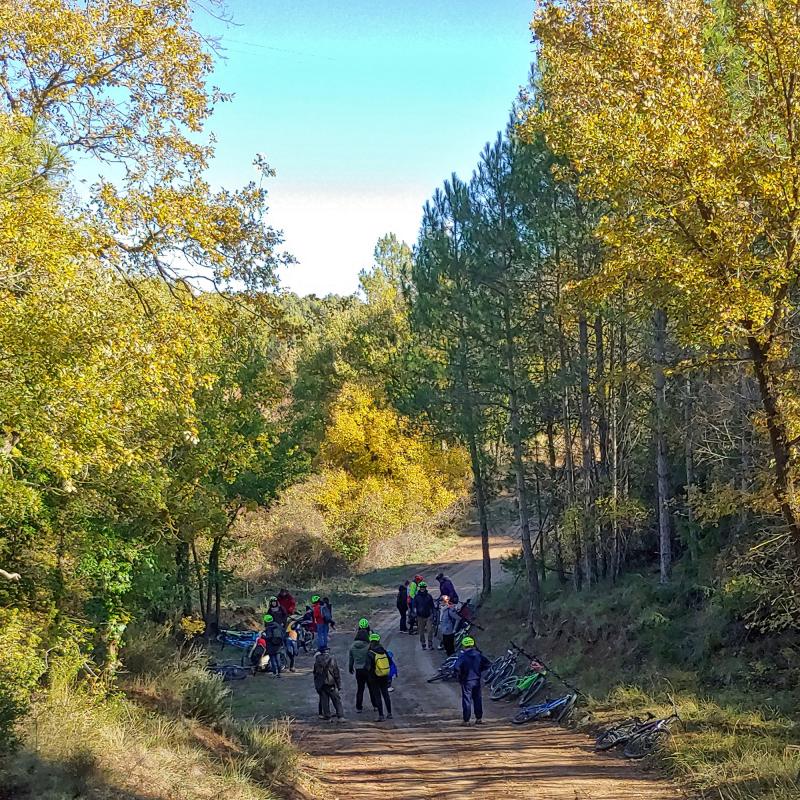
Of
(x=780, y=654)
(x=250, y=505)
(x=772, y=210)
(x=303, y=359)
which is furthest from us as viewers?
(x=303, y=359)

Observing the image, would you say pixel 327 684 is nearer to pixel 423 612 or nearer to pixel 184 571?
pixel 184 571

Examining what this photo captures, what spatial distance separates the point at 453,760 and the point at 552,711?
11.2 ft

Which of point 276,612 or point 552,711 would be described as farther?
point 276,612

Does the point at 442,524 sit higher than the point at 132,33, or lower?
lower

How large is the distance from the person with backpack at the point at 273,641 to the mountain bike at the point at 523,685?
545 cm

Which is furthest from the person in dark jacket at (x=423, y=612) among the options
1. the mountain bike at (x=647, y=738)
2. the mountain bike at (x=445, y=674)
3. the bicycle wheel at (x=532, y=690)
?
the mountain bike at (x=647, y=738)

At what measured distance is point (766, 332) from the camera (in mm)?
8250

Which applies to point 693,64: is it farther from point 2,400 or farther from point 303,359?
point 303,359

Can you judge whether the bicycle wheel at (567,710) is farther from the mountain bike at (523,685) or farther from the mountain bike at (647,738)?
the mountain bike at (647,738)

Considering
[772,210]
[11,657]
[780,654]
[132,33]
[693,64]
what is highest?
[132,33]

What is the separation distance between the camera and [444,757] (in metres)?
10.6

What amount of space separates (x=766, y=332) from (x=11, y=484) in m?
8.47

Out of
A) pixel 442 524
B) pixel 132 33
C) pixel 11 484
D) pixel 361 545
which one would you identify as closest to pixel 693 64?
pixel 132 33

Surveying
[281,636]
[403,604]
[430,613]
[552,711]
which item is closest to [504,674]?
[552,711]
